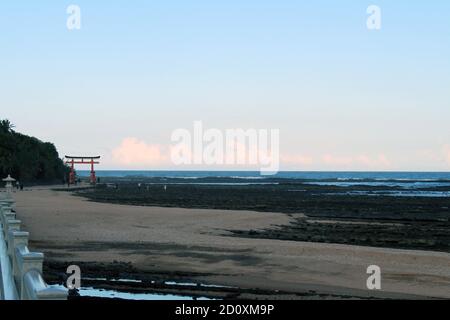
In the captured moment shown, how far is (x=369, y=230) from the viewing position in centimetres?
2980

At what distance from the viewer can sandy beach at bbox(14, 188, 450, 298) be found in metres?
15.2

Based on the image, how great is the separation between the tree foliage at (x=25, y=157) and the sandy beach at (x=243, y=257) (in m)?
45.9

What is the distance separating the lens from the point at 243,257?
19281 mm

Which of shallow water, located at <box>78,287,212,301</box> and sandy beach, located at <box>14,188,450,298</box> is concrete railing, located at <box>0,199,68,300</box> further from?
sandy beach, located at <box>14,188,450,298</box>

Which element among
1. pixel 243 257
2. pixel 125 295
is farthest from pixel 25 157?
pixel 125 295

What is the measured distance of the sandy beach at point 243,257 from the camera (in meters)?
15.2

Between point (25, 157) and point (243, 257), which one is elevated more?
point (25, 157)

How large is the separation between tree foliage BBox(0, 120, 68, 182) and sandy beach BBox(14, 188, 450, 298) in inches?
1808

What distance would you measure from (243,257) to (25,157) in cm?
6180

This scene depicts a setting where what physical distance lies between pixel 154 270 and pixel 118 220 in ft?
51.4

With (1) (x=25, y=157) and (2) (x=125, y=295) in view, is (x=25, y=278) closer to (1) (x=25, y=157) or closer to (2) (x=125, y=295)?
(2) (x=125, y=295)
